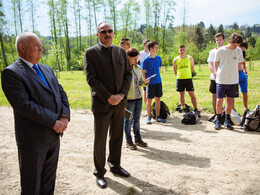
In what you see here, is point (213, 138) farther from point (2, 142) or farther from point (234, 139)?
point (2, 142)

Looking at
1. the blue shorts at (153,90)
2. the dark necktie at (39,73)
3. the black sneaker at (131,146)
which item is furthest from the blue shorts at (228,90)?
the dark necktie at (39,73)

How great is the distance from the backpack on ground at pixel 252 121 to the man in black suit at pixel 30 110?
204 inches

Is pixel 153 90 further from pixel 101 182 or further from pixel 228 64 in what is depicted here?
pixel 101 182

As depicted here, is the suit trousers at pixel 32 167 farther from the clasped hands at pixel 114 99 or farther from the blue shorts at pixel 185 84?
the blue shorts at pixel 185 84

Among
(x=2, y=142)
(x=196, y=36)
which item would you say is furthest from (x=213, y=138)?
(x=196, y=36)

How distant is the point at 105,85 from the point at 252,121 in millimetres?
4474

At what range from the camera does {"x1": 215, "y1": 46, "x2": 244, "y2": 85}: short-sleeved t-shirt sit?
5.79 meters

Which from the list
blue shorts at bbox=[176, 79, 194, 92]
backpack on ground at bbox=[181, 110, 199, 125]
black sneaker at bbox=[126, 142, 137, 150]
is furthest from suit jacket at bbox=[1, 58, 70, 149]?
blue shorts at bbox=[176, 79, 194, 92]

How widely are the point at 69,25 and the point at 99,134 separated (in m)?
48.2

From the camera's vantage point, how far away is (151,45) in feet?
20.6

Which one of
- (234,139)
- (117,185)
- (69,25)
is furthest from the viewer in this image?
(69,25)

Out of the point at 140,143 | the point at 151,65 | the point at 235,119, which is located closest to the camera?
the point at 140,143

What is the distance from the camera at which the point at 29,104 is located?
2.08 metres

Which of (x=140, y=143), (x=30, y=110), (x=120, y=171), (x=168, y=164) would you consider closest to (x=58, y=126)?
(x=30, y=110)
